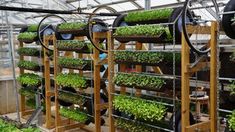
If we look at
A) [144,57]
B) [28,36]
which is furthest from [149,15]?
[28,36]

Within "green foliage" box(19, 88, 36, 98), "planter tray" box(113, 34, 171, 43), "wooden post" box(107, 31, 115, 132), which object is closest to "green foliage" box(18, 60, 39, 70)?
"green foliage" box(19, 88, 36, 98)

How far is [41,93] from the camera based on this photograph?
5.99m

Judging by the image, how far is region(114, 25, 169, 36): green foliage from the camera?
133 inches

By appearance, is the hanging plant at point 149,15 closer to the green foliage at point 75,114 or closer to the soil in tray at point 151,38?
the soil in tray at point 151,38

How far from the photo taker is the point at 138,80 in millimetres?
3713

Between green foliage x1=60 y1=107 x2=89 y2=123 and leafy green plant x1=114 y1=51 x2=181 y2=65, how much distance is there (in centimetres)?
138

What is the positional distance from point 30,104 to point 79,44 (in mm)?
2435

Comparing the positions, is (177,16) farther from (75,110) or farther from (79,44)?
(75,110)

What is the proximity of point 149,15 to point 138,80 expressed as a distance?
2.73ft

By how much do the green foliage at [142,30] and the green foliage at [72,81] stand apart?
1.26 meters

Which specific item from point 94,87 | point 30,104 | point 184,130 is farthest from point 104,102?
point 30,104

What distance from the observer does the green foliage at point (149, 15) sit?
3444mm

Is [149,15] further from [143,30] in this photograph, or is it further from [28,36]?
[28,36]

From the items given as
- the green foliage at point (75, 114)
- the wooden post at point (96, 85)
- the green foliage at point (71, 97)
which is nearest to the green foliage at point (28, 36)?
the green foliage at point (71, 97)
